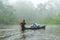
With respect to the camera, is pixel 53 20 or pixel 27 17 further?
pixel 53 20

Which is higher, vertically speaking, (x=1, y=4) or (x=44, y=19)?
(x=1, y=4)

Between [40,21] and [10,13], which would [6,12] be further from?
[40,21]

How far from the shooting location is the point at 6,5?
4703 centimetres

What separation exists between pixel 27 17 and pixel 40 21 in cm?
270

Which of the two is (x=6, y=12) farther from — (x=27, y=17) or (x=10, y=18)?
(x=27, y=17)

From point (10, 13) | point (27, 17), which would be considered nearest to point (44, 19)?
point (27, 17)

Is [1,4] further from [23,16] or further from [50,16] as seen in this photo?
[50,16]

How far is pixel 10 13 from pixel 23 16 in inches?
244

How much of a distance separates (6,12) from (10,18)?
1682 mm

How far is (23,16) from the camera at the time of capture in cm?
4509

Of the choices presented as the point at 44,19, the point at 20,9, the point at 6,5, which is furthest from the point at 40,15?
the point at 6,5

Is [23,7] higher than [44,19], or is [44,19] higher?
[23,7]

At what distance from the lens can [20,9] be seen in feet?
151

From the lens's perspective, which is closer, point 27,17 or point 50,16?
point 27,17
